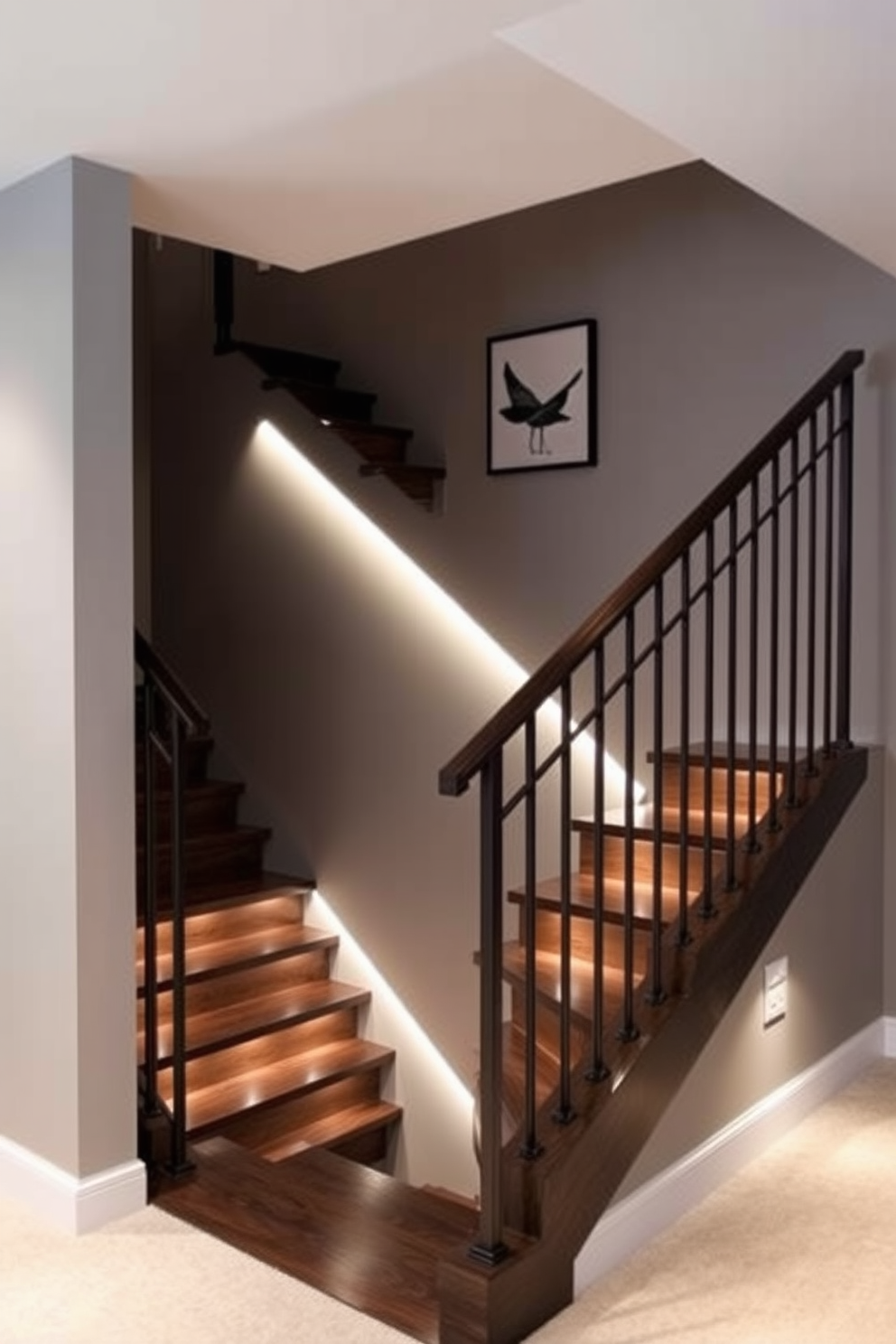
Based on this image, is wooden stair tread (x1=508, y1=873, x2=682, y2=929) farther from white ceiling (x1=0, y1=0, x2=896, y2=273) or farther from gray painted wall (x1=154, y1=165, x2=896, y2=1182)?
white ceiling (x1=0, y1=0, x2=896, y2=273)

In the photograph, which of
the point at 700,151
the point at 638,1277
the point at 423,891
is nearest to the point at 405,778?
the point at 423,891

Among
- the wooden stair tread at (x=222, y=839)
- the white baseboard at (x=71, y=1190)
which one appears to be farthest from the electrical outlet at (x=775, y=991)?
the wooden stair tread at (x=222, y=839)

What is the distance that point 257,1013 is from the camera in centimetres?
399

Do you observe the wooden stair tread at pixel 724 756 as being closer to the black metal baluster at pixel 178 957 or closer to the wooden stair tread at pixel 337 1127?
the black metal baluster at pixel 178 957

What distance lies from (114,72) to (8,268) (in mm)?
732

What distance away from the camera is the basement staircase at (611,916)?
229cm

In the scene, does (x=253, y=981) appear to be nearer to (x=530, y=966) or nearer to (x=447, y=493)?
(x=447, y=493)

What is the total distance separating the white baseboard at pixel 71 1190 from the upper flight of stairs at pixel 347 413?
7.78ft

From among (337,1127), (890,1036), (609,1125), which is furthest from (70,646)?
(890,1036)

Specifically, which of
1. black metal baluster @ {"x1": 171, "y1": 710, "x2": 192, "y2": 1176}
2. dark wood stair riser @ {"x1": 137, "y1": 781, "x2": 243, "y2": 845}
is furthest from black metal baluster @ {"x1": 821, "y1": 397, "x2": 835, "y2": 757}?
dark wood stair riser @ {"x1": 137, "y1": 781, "x2": 243, "y2": 845}

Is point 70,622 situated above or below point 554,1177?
above

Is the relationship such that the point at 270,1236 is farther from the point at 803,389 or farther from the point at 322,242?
the point at 803,389

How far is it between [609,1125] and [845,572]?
184 cm

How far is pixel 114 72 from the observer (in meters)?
2.28
